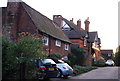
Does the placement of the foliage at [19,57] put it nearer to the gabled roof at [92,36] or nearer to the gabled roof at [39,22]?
the gabled roof at [39,22]

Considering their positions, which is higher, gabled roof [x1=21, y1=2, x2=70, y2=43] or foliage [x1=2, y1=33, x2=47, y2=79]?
gabled roof [x1=21, y1=2, x2=70, y2=43]

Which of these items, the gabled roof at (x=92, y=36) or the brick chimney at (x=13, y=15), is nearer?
the brick chimney at (x=13, y=15)

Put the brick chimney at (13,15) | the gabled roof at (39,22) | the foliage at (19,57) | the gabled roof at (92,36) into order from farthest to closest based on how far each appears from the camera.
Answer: the gabled roof at (92,36) → the gabled roof at (39,22) → the brick chimney at (13,15) → the foliage at (19,57)

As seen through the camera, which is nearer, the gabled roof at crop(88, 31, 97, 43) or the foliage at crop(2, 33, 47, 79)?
the foliage at crop(2, 33, 47, 79)

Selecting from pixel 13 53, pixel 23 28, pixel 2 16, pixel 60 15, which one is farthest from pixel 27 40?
pixel 60 15

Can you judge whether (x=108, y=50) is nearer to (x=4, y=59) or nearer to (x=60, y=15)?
(x=60, y=15)

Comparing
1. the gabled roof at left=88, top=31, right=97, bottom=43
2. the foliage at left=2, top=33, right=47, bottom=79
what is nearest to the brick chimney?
the foliage at left=2, top=33, right=47, bottom=79

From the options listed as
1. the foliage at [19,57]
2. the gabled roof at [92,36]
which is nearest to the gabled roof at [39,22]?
the foliage at [19,57]

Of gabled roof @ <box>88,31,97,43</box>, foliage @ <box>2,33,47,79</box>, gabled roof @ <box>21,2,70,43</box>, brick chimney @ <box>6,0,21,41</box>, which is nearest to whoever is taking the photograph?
foliage @ <box>2,33,47,79</box>

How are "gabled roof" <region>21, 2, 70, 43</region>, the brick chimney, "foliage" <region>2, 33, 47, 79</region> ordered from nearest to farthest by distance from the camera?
"foliage" <region>2, 33, 47, 79</region> < the brick chimney < "gabled roof" <region>21, 2, 70, 43</region>

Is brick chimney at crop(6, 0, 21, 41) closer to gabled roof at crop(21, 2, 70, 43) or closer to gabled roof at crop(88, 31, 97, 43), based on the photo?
gabled roof at crop(21, 2, 70, 43)

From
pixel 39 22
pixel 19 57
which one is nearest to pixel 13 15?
pixel 39 22

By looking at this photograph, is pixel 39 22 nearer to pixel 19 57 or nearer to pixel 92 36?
pixel 19 57

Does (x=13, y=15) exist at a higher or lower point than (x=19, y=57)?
higher
